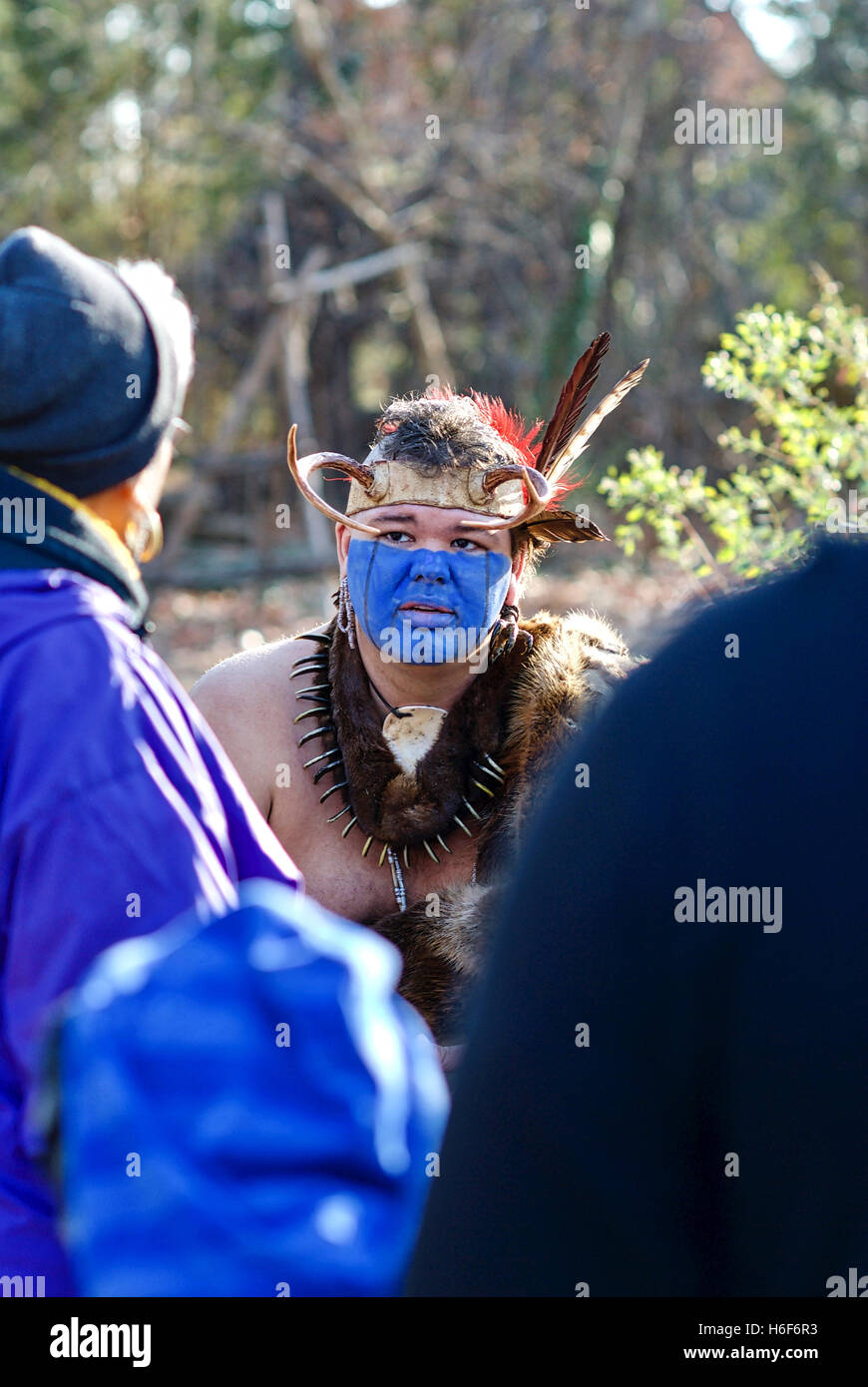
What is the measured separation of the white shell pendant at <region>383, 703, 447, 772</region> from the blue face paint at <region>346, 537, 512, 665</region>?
0.13 m

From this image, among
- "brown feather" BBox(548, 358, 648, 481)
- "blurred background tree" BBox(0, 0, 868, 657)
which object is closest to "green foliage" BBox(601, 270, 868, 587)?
"brown feather" BBox(548, 358, 648, 481)

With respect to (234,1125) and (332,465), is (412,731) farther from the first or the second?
(234,1125)

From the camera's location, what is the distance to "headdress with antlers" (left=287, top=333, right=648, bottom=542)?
2867mm

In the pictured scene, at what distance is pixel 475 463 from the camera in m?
2.88

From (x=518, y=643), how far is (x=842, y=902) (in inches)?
88.3

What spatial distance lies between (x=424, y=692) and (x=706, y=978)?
217cm

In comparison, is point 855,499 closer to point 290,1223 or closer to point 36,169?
point 290,1223

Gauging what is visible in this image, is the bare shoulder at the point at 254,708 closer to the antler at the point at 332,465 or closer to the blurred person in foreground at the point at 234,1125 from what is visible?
the antler at the point at 332,465

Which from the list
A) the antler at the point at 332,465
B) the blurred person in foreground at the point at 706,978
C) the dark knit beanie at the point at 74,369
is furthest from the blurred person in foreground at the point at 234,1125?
the antler at the point at 332,465

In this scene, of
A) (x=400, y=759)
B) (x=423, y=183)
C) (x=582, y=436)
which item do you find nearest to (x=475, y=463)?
(x=582, y=436)

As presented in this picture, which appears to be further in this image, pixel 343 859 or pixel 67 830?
pixel 343 859

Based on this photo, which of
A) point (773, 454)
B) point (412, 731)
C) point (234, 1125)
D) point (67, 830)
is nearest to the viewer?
point (234, 1125)

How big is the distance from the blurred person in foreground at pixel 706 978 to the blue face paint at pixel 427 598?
1.98 metres

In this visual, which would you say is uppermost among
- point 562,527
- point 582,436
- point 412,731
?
point 582,436
